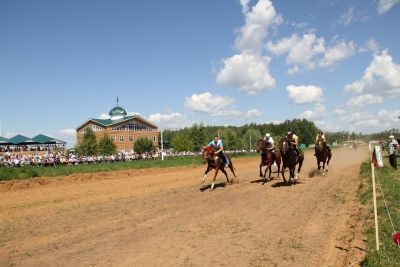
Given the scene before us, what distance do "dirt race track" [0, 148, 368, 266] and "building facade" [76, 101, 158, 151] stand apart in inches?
3107

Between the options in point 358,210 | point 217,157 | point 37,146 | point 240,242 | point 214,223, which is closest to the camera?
point 240,242

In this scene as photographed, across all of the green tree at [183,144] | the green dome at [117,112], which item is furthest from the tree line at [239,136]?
the green dome at [117,112]

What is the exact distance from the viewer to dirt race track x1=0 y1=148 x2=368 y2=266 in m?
8.34

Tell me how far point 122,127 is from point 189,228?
8968 centimetres

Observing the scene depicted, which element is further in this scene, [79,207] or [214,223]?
[79,207]

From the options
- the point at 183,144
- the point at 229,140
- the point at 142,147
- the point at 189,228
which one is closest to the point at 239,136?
the point at 229,140

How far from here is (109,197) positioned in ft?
58.2

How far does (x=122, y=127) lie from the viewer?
98.5 meters

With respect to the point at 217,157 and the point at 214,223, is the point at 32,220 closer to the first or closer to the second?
the point at 214,223

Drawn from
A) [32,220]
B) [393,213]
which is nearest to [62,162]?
[32,220]

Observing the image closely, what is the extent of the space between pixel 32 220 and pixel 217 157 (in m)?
8.75

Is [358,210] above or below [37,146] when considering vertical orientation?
below

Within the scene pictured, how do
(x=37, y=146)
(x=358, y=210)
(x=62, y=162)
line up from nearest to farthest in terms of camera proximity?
(x=358, y=210) < (x=62, y=162) < (x=37, y=146)

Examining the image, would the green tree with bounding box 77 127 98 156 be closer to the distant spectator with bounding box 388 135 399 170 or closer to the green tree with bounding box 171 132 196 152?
the green tree with bounding box 171 132 196 152
